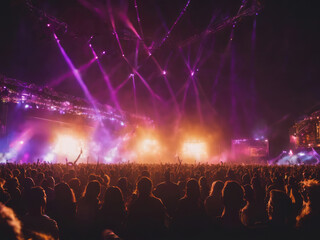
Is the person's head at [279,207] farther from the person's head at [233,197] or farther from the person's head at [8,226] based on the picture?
the person's head at [8,226]

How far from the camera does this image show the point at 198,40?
17.4m

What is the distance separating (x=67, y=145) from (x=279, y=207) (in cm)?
2450

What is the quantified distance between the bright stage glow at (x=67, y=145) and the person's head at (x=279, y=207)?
→ 77.2ft

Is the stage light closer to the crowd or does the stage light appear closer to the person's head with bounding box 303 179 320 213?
the crowd

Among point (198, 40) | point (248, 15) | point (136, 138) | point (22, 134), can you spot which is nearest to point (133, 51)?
point (198, 40)

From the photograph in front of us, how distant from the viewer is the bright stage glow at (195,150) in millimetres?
29872

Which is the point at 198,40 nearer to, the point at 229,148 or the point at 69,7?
the point at 69,7

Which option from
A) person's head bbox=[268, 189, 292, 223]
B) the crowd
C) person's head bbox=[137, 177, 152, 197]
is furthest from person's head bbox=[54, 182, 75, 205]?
person's head bbox=[268, 189, 292, 223]

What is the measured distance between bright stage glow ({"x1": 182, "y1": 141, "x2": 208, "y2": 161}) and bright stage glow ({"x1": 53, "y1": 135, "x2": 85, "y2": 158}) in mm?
12328

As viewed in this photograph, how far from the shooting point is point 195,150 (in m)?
30.2

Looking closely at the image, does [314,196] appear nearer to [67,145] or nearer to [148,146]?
[67,145]

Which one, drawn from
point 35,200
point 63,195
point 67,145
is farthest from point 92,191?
point 67,145

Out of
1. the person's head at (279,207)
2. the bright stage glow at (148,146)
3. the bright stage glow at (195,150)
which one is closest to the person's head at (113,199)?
the person's head at (279,207)

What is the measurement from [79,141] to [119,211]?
79.1ft
